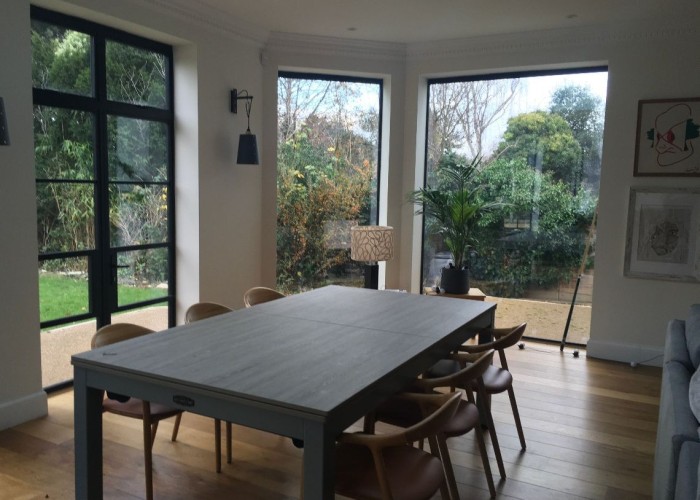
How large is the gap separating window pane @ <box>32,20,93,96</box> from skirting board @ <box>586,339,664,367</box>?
4.64 meters

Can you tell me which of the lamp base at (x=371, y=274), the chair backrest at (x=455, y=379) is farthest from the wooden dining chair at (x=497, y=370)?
the lamp base at (x=371, y=274)

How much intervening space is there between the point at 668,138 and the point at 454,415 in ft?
11.5

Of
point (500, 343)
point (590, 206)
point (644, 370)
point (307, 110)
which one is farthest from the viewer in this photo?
point (307, 110)

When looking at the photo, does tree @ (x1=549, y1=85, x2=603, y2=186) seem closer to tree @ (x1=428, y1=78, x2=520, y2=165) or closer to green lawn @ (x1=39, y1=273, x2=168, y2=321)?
tree @ (x1=428, y1=78, x2=520, y2=165)

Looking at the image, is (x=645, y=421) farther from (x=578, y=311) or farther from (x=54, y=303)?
(x=54, y=303)

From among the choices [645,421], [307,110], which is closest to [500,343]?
[645,421]

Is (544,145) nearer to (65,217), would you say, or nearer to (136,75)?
(136,75)

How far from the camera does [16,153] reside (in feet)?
11.3

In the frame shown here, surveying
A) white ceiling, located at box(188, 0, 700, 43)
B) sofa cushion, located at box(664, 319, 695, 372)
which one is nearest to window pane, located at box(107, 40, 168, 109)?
white ceiling, located at box(188, 0, 700, 43)

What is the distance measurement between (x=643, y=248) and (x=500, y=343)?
2.59 meters

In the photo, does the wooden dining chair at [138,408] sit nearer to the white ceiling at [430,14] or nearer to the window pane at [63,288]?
the window pane at [63,288]

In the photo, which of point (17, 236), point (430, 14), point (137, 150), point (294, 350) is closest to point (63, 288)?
point (17, 236)

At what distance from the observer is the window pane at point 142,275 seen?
453cm

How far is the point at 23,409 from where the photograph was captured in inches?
140
